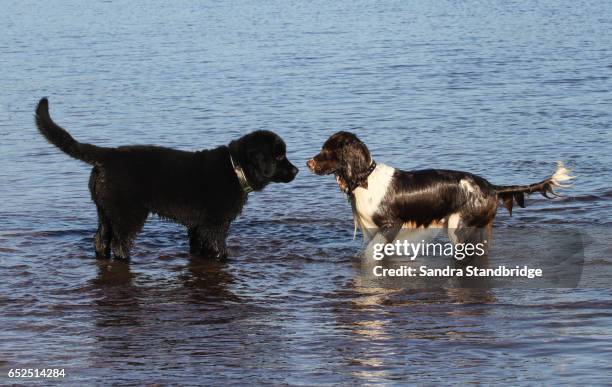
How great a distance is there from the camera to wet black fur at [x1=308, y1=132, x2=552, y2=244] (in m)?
8.81

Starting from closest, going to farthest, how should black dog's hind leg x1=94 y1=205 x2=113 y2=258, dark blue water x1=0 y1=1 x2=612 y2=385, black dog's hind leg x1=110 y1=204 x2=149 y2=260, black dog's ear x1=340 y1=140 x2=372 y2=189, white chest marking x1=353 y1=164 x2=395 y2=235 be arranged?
dark blue water x1=0 y1=1 x2=612 y2=385
black dog's ear x1=340 y1=140 x2=372 y2=189
white chest marking x1=353 y1=164 x2=395 y2=235
black dog's hind leg x1=110 y1=204 x2=149 y2=260
black dog's hind leg x1=94 y1=205 x2=113 y2=258

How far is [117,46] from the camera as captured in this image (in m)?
23.6

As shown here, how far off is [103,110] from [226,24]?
10549 millimetres

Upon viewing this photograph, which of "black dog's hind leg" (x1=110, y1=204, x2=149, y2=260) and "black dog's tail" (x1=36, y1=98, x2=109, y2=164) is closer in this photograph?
"black dog's tail" (x1=36, y1=98, x2=109, y2=164)

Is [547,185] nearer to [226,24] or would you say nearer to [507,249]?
[507,249]

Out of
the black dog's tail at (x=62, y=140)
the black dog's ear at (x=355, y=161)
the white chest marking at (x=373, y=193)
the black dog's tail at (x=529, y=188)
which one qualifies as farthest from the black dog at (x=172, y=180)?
the black dog's tail at (x=529, y=188)

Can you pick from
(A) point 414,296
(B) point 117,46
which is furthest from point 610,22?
(A) point 414,296

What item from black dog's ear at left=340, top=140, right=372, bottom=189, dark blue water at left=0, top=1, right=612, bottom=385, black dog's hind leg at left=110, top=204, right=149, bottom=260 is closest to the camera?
dark blue water at left=0, top=1, right=612, bottom=385

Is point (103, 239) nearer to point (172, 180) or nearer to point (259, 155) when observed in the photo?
point (172, 180)

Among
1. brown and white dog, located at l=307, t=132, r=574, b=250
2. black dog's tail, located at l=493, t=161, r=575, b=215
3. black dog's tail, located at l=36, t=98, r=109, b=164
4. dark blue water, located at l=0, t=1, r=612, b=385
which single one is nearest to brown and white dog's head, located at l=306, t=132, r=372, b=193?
brown and white dog, located at l=307, t=132, r=574, b=250

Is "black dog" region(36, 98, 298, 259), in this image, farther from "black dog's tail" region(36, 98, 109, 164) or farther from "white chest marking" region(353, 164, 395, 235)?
"white chest marking" region(353, 164, 395, 235)

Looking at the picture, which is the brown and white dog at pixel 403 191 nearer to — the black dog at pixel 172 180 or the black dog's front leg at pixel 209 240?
the black dog at pixel 172 180

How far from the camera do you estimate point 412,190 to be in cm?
885

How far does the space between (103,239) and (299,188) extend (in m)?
3.06
